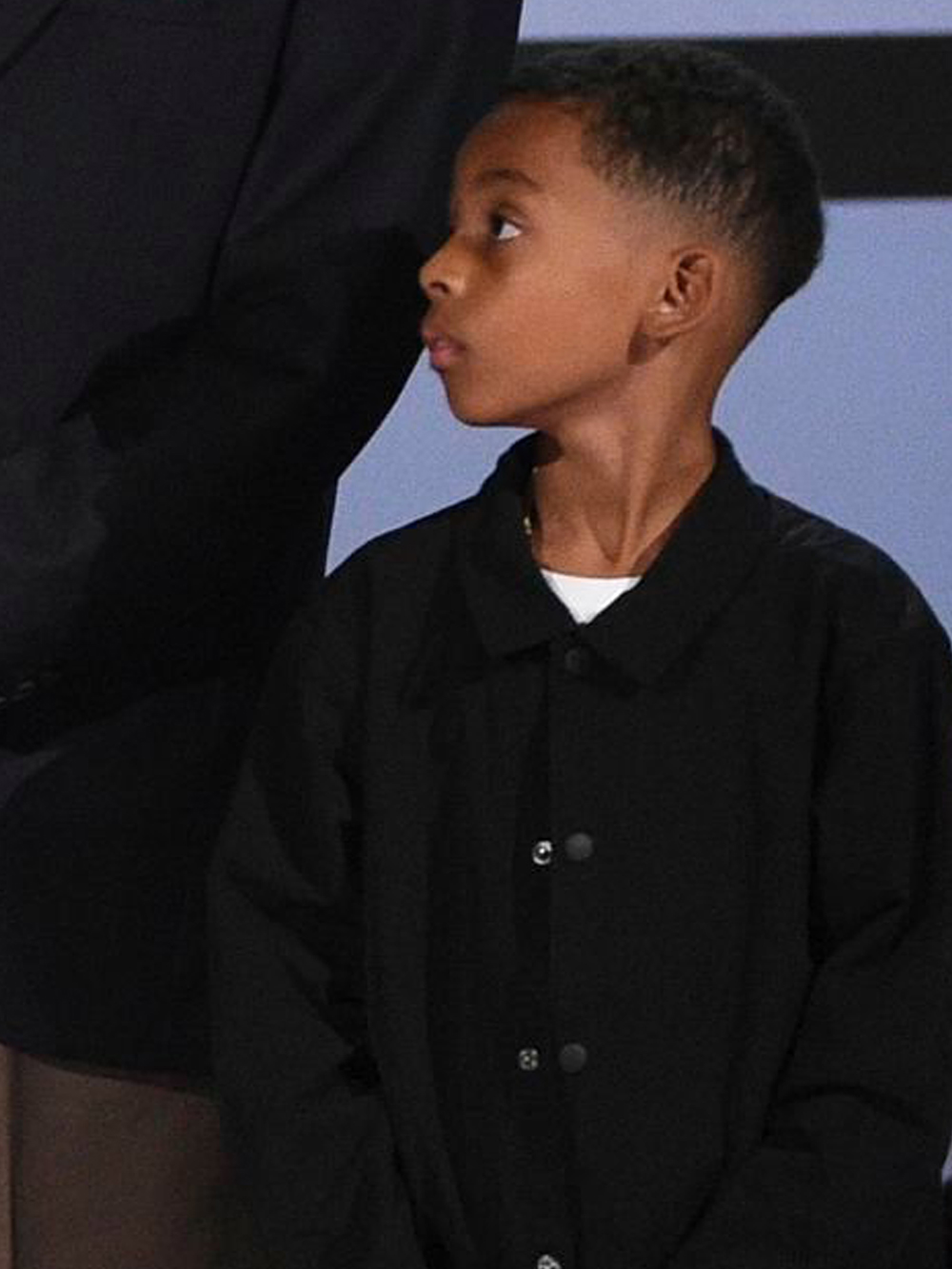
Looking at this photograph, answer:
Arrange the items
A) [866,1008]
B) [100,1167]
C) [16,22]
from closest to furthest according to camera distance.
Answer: [866,1008] < [16,22] < [100,1167]

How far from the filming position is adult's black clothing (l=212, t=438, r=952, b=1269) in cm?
136

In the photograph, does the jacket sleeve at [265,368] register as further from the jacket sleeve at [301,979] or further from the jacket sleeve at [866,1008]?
the jacket sleeve at [866,1008]

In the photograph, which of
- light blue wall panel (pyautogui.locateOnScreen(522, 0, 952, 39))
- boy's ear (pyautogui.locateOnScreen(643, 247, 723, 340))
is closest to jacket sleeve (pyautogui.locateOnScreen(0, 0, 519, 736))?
boy's ear (pyautogui.locateOnScreen(643, 247, 723, 340))

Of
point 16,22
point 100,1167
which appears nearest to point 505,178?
point 16,22

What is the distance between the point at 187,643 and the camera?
5.12ft

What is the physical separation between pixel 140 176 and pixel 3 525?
19 cm

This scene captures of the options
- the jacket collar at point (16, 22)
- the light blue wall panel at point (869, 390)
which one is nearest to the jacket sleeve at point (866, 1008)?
the jacket collar at point (16, 22)

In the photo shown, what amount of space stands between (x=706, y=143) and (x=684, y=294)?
2.8 inches

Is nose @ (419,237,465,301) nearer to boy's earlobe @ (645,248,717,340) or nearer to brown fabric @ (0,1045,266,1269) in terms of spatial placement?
boy's earlobe @ (645,248,717,340)

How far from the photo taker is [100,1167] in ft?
5.19

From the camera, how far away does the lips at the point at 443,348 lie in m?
1.38

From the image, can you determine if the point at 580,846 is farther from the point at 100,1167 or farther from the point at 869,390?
the point at 869,390

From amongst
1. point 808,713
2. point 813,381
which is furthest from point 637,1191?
point 813,381

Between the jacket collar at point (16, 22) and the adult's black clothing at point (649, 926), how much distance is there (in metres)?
0.33
